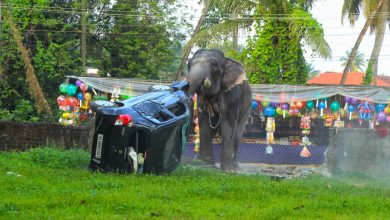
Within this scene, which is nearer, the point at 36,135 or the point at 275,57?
the point at 36,135

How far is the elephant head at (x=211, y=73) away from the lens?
15.2 m

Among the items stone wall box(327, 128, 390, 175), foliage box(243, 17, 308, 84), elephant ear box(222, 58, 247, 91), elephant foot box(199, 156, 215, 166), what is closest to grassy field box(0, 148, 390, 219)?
stone wall box(327, 128, 390, 175)

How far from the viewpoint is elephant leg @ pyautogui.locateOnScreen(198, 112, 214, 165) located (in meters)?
16.5

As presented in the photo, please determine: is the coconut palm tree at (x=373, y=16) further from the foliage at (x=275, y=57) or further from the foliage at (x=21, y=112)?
the foliage at (x=21, y=112)

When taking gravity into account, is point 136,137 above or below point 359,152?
above

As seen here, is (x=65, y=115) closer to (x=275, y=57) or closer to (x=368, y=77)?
(x=275, y=57)

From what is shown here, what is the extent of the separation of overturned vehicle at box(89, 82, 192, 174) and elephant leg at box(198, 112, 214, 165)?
139 inches

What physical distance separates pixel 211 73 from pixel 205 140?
1.83m

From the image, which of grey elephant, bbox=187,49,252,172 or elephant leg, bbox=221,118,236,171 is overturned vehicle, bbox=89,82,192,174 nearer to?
grey elephant, bbox=187,49,252,172

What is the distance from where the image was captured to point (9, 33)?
30.9 meters

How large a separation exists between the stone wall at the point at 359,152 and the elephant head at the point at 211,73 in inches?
105

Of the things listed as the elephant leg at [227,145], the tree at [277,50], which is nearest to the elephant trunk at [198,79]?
the elephant leg at [227,145]

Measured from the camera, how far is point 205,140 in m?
16.5

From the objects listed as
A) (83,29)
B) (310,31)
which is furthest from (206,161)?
(83,29)
